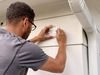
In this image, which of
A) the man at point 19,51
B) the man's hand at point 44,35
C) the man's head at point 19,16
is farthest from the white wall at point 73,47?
the man's head at point 19,16

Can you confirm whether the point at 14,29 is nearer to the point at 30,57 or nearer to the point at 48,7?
the point at 30,57

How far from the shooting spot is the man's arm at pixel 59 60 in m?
1.25

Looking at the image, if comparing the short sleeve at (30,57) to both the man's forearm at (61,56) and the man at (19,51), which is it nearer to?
the man at (19,51)

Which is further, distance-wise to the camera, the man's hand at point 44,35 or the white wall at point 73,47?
the man's hand at point 44,35

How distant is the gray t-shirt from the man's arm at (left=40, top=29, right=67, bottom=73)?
36mm

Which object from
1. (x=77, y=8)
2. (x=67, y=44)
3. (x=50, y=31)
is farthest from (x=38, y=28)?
(x=77, y=8)

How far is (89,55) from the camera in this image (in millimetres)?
1603

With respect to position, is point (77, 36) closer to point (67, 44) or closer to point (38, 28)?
point (67, 44)

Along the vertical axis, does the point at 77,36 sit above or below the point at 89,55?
above

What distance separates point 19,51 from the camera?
1.22 metres

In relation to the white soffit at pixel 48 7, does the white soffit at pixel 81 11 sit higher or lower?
lower

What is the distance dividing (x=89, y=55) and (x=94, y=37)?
148 mm

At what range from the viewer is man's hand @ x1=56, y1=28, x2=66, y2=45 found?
1.53m

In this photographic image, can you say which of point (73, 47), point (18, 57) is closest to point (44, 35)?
point (73, 47)
